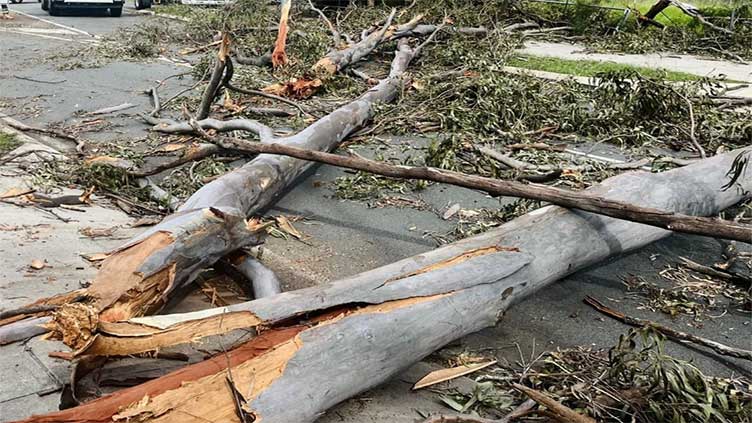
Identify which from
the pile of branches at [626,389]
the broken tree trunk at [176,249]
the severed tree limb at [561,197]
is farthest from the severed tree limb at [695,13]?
the pile of branches at [626,389]

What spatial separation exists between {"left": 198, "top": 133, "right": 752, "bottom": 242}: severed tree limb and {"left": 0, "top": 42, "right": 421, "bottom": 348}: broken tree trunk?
41cm

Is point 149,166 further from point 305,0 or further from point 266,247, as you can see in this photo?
point 305,0

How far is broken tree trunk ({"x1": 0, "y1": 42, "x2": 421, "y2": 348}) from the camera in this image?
3.20m

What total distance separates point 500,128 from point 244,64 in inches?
228

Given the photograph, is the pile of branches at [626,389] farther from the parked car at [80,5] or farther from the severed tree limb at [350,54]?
the parked car at [80,5]

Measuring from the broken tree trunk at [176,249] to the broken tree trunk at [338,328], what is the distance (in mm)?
416

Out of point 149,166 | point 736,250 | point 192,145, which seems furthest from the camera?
point 192,145

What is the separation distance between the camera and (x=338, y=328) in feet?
9.67

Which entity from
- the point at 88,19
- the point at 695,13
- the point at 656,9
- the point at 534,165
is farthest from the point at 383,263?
the point at 88,19

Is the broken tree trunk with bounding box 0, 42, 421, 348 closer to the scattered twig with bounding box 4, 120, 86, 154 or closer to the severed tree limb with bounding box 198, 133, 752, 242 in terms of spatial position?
the severed tree limb with bounding box 198, 133, 752, 242

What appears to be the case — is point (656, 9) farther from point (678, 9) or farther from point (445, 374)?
point (445, 374)

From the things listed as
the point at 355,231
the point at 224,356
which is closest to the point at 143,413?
the point at 224,356

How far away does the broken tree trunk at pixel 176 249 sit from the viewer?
3199 mm

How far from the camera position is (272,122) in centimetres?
853
